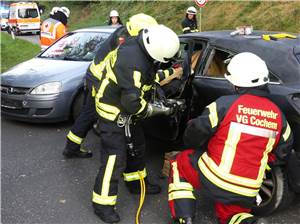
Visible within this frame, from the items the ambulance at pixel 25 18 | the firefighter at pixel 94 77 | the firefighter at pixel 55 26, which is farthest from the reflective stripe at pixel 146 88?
the ambulance at pixel 25 18

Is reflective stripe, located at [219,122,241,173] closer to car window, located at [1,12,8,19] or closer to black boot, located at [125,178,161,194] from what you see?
black boot, located at [125,178,161,194]

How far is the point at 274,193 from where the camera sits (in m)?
3.51

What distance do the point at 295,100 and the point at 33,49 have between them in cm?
1357

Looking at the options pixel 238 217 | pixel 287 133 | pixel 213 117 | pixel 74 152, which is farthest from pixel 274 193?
pixel 74 152

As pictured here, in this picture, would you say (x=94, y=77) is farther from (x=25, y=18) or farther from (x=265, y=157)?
(x=25, y=18)

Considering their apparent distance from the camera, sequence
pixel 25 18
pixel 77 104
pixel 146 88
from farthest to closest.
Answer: pixel 25 18 < pixel 77 104 < pixel 146 88

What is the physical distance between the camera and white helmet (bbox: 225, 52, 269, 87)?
314cm

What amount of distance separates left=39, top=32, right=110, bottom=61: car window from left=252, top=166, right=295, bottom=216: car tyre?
3.78m

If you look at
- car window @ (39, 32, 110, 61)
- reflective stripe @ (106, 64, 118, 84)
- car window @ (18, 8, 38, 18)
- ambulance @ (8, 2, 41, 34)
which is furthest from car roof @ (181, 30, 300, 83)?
car window @ (18, 8, 38, 18)

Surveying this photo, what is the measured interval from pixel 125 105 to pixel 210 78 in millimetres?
1169

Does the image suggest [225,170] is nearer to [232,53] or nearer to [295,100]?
[295,100]

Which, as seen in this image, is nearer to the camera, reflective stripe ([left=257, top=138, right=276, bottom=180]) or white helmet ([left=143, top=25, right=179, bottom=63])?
reflective stripe ([left=257, top=138, right=276, bottom=180])

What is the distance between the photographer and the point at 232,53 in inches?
162

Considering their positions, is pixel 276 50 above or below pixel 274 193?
above
